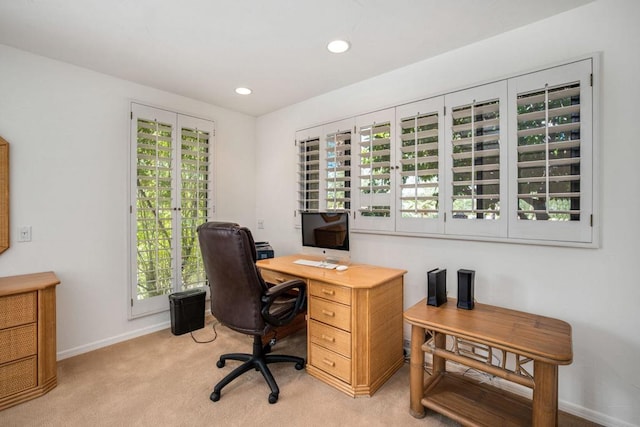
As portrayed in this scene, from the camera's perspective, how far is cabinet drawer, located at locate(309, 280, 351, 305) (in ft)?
6.50

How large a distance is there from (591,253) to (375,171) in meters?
1.57

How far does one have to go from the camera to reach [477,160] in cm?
213

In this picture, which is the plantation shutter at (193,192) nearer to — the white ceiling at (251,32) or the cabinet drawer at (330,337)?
the white ceiling at (251,32)

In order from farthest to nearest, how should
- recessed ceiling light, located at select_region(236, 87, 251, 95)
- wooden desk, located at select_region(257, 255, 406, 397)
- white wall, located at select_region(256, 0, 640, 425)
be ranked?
recessed ceiling light, located at select_region(236, 87, 251, 95), wooden desk, located at select_region(257, 255, 406, 397), white wall, located at select_region(256, 0, 640, 425)

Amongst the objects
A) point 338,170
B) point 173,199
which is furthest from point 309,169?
point 173,199

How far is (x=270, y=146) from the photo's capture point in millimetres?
3746

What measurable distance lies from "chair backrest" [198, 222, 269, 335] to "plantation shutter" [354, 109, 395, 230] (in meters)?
1.22

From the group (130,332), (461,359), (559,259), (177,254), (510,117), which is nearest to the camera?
(461,359)

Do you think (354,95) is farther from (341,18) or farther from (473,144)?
(473,144)

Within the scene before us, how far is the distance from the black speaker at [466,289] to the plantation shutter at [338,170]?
128 centimetres

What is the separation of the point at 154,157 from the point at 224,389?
7.38ft

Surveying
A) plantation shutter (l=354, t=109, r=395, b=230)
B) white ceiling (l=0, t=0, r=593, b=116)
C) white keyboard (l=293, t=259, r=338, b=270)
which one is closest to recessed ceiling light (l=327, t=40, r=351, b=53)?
white ceiling (l=0, t=0, r=593, b=116)

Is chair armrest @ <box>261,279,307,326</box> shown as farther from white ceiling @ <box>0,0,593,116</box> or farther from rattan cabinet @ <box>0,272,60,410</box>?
white ceiling @ <box>0,0,593,116</box>

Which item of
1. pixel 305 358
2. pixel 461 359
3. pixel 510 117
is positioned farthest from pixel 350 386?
pixel 510 117
